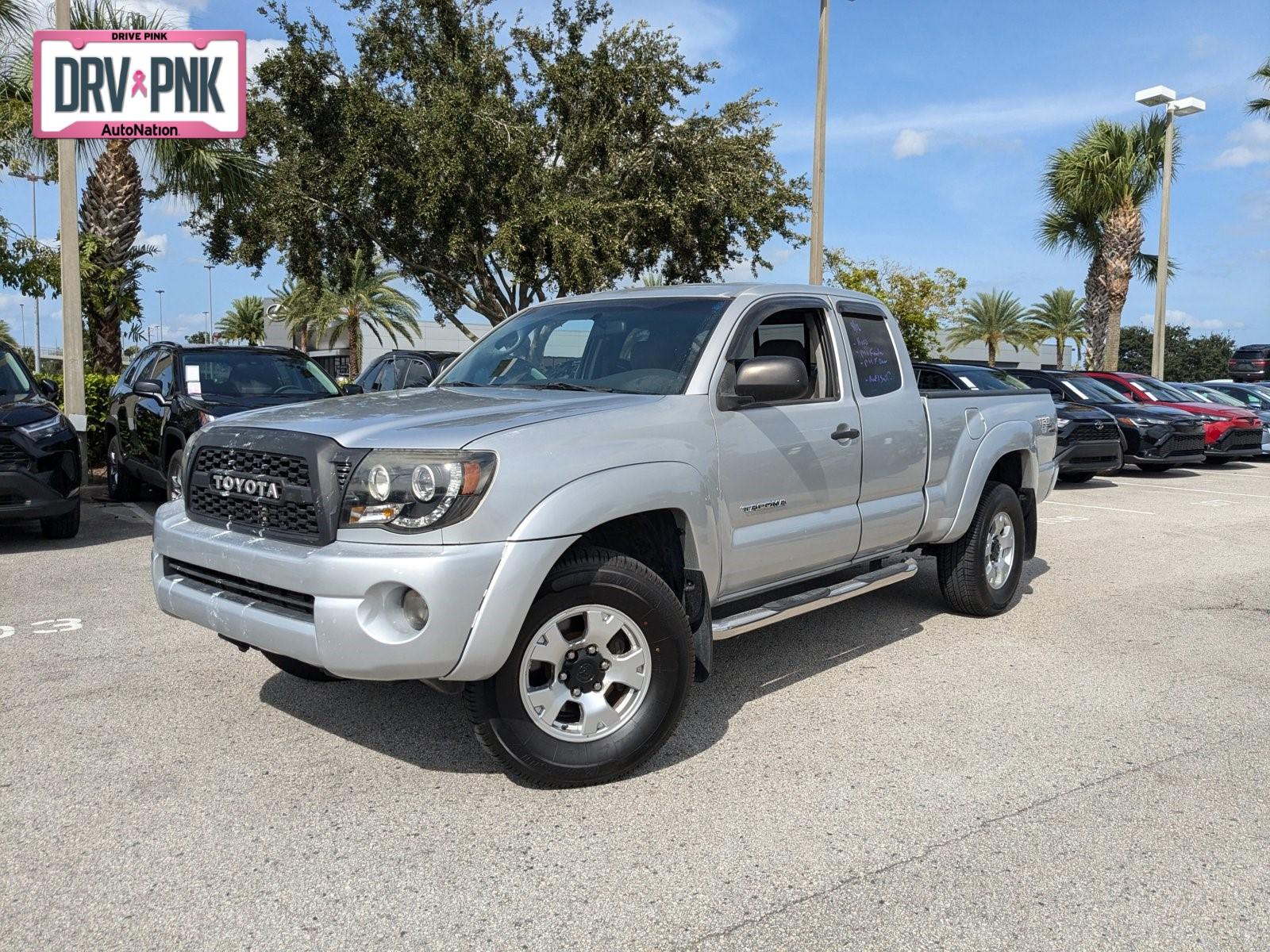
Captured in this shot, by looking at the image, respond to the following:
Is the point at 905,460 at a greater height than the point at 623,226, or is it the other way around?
the point at 623,226

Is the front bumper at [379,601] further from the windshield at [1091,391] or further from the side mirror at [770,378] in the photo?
the windshield at [1091,391]

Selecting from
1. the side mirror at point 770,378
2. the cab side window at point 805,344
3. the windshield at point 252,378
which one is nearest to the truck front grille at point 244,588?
the side mirror at point 770,378

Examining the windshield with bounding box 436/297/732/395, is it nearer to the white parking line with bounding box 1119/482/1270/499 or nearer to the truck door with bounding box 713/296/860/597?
the truck door with bounding box 713/296/860/597

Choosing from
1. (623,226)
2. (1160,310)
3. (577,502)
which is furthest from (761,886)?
(1160,310)

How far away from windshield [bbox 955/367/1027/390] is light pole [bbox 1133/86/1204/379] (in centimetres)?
1430

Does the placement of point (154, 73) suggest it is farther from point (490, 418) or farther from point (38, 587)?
point (490, 418)

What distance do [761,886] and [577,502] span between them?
1.39 m

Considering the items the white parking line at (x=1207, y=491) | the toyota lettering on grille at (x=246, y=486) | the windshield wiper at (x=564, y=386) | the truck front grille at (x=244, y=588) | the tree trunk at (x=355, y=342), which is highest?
the tree trunk at (x=355, y=342)

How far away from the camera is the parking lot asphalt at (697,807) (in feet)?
9.82

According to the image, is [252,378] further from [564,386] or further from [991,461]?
[991,461]

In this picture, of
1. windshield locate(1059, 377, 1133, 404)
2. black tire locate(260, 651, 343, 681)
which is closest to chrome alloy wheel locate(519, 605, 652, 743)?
black tire locate(260, 651, 343, 681)

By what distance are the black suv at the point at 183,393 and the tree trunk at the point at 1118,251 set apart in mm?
24247

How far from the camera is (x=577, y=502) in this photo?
3.75m

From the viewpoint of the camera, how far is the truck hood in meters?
3.69
